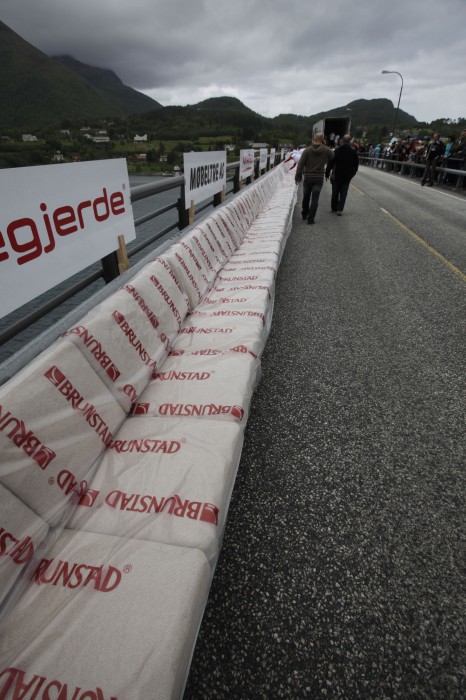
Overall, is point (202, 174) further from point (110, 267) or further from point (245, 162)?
point (245, 162)

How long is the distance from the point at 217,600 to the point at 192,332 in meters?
2.04

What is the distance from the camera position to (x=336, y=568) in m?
1.76

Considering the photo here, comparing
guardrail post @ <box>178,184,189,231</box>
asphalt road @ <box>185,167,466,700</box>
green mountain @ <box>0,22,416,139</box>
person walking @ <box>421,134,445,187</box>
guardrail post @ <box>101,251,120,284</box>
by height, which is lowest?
asphalt road @ <box>185,167,466,700</box>

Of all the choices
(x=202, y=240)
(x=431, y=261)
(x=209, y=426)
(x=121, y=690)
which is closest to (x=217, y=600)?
(x=121, y=690)

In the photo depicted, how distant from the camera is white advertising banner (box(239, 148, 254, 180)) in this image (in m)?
9.04

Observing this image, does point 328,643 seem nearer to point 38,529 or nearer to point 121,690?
point 121,690

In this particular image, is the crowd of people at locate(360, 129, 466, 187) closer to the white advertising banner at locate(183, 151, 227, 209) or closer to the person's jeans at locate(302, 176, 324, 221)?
the person's jeans at locate(302, 176, 324, 221)

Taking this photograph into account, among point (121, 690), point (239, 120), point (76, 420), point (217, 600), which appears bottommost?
point (217, 600)

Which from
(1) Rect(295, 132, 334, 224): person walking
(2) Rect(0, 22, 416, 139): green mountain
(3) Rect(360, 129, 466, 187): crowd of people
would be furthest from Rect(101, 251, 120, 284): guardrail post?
(2) Rect(0, 22, 416, 139): green mountain

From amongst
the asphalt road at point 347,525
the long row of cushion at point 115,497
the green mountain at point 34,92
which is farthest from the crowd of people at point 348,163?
the green mountain at point 34,92

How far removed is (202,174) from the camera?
17.4 feet

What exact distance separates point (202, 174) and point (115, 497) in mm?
4971

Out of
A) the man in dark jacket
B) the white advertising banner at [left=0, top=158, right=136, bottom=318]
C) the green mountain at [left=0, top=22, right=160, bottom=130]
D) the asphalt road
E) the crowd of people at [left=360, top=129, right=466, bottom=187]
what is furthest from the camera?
the green mountain at [left=0, top=22, right=160, bottom=130]

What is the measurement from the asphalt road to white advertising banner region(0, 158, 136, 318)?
1.71 meters
